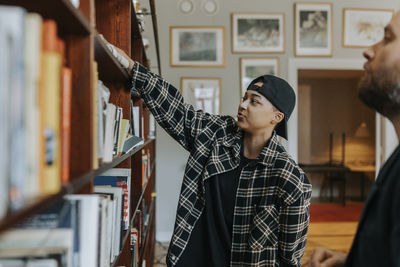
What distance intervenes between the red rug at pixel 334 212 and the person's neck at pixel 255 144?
4.17 m

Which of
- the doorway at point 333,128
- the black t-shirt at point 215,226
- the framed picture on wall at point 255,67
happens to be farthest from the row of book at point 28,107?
the doorway at point 333,128

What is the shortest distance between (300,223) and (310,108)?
6.57 metres

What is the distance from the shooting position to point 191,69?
14.6ft

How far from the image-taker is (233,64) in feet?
14.7

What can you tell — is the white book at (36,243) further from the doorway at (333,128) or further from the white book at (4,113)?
the doorway at (333,128)

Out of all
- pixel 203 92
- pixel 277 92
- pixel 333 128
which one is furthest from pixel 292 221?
pixel 333 128

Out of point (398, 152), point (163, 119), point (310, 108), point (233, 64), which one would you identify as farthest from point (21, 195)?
point (310, 108)

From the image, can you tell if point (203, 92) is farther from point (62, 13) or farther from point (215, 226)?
point (62, 13)

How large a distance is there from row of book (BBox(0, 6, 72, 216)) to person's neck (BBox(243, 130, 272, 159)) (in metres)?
1.35

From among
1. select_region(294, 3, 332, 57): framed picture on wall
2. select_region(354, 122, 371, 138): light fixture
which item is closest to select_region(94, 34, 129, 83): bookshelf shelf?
select_region(294, 3, 332, 57): framed picture on wall

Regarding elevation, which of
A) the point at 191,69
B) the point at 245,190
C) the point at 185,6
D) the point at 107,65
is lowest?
the point at 245,190

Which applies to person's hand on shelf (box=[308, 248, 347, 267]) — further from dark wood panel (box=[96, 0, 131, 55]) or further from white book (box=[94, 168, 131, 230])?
dark wood panel (box=[96, 0, 131, 55])

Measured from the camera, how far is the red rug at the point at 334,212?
5.68m

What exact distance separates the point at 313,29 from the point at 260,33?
2.17 ft
